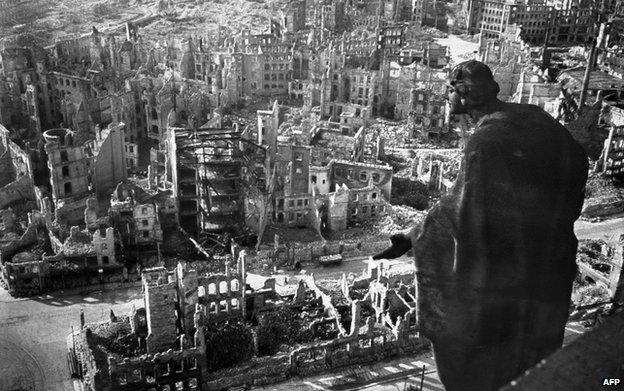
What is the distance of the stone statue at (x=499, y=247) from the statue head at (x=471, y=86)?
2 centimetres

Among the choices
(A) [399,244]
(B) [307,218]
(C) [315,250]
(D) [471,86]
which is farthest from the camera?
(B) [307,218]

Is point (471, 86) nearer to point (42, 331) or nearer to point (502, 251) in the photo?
point (502, 251)

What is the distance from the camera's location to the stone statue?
10633mm

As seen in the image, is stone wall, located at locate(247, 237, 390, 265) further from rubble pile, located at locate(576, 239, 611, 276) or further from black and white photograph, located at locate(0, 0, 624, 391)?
rubble pile, located at locate(576, 239, 611, 276)

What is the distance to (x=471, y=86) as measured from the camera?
11500 millimetres

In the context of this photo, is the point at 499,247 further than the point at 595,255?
No

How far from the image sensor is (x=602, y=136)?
78375 mm

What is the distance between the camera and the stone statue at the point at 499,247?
1063 centimetres

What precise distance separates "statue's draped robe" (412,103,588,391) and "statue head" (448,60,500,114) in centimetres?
38

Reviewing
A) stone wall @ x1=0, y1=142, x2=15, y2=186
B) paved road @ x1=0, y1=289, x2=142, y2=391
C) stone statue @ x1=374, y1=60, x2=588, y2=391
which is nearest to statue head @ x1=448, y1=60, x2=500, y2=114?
stone statue @ x1=374, y1=60, x2=588, y2=391

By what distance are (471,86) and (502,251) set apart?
2.91 meters

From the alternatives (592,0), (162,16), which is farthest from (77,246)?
(592,0)

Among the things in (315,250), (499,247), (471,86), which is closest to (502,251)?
(499,247)

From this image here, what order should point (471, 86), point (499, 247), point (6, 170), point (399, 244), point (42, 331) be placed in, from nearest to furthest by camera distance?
point (499, 247)
point (471, 86)
point (399, 244)
point (42, 331)
point (6, 170)
